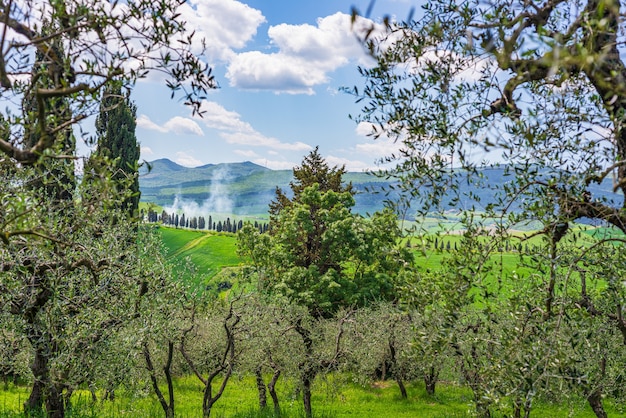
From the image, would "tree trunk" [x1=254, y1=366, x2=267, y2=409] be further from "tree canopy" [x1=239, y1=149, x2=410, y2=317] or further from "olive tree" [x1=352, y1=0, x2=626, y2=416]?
"olive tree" [x1=352, y1=0, x2=626, y2=416]

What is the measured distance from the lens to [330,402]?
26047 mm

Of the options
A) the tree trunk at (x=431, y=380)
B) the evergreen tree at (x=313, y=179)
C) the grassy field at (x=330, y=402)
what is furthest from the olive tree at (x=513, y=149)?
the evergreen tree at (x=313, y=179)

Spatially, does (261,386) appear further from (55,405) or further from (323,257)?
(323,257)

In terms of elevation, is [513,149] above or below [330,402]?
above

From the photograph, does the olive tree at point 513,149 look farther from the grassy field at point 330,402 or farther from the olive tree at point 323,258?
the olive tree at point 323,258

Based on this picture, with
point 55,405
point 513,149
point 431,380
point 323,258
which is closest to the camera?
point 513,149

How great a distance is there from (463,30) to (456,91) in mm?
885

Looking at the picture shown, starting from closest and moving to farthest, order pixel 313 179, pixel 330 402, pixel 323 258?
pixel 330 402, pixel 323 258, pixel 313 179

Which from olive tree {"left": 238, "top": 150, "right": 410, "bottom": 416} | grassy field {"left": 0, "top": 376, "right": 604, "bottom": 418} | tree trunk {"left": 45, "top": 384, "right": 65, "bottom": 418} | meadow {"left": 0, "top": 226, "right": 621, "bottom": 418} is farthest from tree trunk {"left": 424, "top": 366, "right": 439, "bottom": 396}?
tree trunk {"left": 45, "top": 384, "right": 65, "bottom": 418}

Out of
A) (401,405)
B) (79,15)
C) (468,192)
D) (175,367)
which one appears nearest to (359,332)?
(401,405)

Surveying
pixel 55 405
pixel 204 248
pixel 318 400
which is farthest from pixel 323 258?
pixel 204 248

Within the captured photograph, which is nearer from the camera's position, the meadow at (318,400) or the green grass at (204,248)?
the meadow at (318,400)

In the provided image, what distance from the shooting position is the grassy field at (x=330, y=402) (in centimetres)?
2100

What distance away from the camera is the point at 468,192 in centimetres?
747
